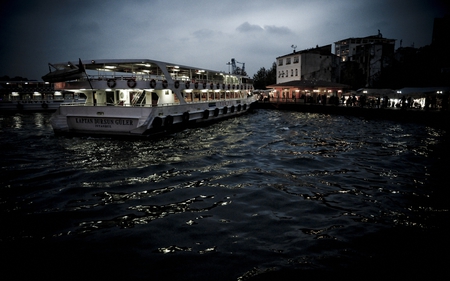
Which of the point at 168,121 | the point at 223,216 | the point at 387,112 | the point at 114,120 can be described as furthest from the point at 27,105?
the point at 387,112

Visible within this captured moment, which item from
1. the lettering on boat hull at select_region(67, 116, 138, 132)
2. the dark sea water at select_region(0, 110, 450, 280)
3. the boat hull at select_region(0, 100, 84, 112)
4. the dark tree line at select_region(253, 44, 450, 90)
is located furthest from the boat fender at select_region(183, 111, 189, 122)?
the dark tree line at select_region(253, 44, 450, 90)

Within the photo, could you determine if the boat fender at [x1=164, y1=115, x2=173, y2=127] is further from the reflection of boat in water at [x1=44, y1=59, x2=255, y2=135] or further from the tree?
the tree

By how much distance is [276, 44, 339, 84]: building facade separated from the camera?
49.5 meters

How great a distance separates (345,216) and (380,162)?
625cm

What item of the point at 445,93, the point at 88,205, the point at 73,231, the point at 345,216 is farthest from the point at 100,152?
the point at 445,93

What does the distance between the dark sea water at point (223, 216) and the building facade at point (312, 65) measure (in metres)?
40.5

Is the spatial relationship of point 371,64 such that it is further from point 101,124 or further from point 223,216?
point 223,216

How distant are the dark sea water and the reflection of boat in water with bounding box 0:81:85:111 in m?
35.7

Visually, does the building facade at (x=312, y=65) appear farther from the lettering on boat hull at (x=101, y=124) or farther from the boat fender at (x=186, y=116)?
the lettering on boat hull at (x=101, y=124)

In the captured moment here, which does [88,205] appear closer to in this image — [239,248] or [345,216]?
[239,248]

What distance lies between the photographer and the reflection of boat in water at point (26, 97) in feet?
134

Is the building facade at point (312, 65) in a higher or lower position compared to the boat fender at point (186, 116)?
higher

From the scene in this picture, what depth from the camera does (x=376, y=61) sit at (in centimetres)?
5053

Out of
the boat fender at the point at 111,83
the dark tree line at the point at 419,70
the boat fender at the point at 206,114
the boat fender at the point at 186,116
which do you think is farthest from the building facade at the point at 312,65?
the boat fender at the point at 111,83
